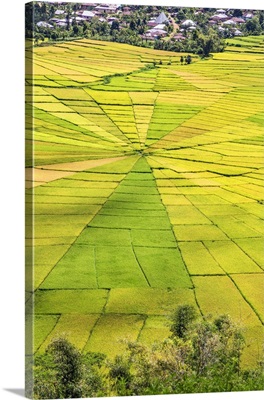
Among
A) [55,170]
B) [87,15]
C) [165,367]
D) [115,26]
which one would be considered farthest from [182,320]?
[87,15]

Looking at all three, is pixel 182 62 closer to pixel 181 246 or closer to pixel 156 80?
pixel 156 80

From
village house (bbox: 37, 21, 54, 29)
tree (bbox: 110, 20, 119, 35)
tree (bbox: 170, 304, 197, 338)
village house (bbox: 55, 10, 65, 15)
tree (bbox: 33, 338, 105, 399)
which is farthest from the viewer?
tree (bbox: 110, 20, 119, 35)

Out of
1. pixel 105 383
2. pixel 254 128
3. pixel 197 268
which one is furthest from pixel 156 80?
pixel 105 383

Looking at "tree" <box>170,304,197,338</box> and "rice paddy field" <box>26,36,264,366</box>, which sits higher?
"rice paddy field" <box>26,36,264,366</box>

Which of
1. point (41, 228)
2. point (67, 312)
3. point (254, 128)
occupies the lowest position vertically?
point (67, 312)

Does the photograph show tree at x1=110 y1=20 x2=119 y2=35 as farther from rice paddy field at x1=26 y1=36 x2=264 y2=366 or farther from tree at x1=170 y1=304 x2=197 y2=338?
tree at x1=170 y1=304 x2=197 y2=338

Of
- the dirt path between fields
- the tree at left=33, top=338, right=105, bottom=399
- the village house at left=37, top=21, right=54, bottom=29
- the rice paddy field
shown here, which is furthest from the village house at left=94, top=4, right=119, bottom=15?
the tree at left=33, top=338, right=105, bottom=399

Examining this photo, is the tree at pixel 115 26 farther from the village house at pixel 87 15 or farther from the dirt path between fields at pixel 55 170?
the dirt path between fields at pixel 55 170
